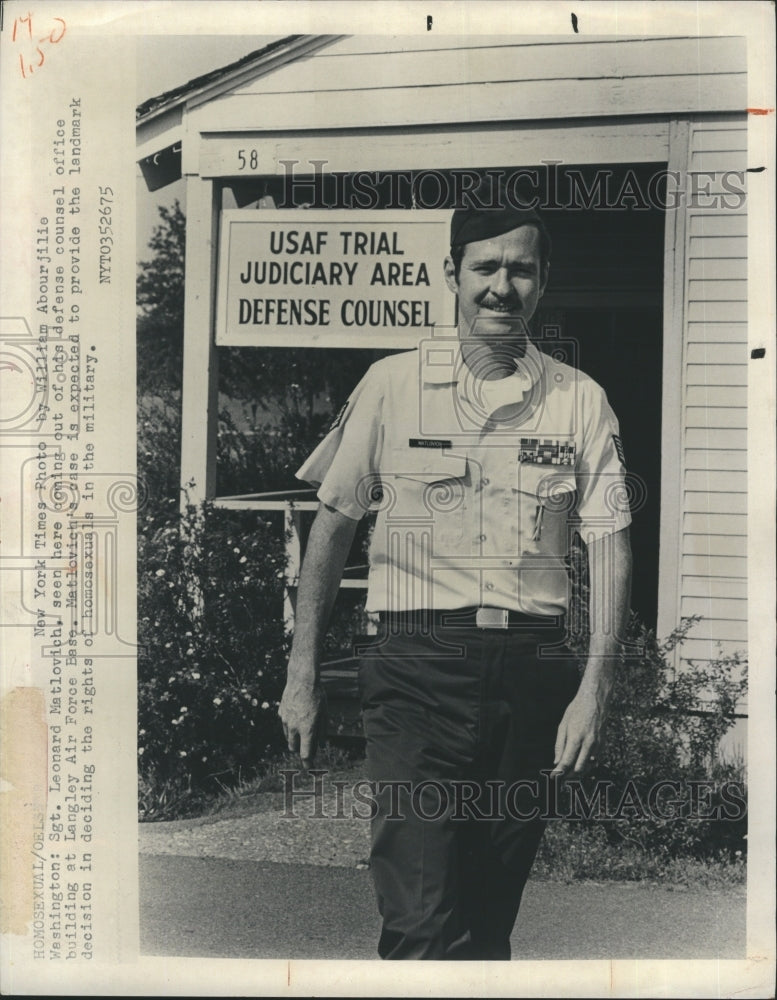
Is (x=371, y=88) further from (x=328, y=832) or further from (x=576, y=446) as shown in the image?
(x=328, y=832)

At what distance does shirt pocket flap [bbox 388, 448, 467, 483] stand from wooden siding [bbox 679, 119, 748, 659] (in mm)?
758

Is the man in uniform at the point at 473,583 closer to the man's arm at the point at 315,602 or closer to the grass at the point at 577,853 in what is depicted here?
the man's arm at the point at 315,602

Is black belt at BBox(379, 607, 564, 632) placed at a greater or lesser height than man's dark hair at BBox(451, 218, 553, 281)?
lesser

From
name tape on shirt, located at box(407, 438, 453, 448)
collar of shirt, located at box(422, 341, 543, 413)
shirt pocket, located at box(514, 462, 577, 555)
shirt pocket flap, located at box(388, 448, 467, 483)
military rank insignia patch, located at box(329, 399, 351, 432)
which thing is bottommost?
shirt pocket, located at box(514, 462, 577, 555)

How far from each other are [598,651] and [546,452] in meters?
0.61

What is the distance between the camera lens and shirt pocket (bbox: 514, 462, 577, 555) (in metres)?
3.51

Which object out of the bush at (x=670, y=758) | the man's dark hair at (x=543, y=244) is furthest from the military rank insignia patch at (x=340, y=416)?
the bush at (x=670, y=758)

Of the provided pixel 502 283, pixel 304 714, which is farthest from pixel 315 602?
pixel 502 283

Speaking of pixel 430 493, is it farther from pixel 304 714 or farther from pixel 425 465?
pixel 304 714

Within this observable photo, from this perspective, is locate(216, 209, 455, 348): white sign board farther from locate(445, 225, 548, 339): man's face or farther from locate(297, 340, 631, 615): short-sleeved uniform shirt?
locate(297, 340, 631, 615): short-sleeved uniform shirt

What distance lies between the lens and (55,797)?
3670 millimetres

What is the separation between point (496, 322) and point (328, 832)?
1.63 metres

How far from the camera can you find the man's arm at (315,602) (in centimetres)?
355

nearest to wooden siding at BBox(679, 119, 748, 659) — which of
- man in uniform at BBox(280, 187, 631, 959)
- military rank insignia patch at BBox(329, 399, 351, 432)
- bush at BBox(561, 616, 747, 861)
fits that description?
bush at BBox(561, 616, 747, 861)
